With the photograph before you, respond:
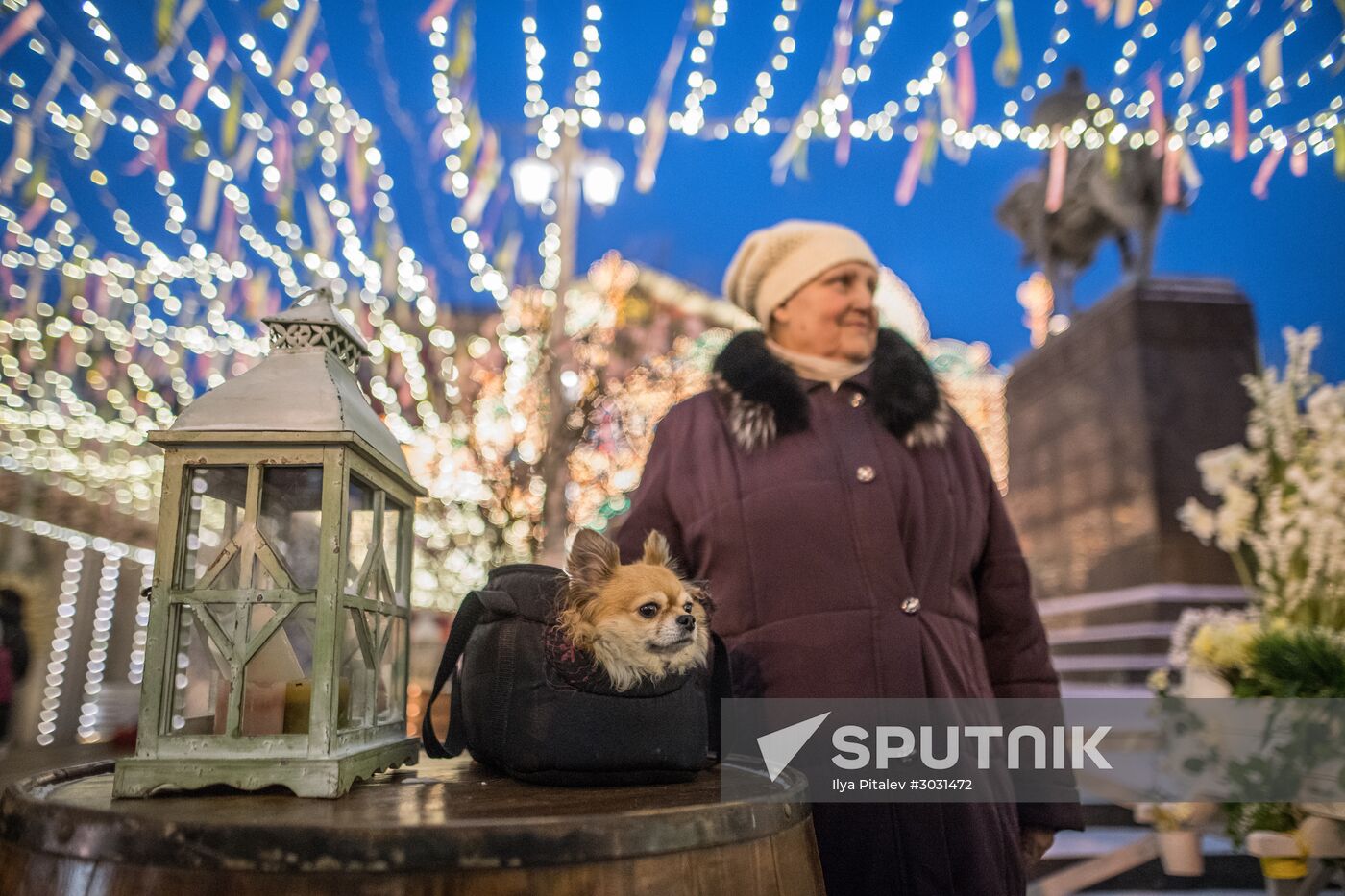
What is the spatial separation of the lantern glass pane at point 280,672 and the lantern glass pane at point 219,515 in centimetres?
5

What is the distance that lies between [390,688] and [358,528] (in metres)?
0.24

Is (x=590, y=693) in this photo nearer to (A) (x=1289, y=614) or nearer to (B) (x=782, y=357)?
(B) (x=782, y=357)

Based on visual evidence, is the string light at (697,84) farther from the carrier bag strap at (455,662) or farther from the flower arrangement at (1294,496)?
the carrier bag strap at (455,662)

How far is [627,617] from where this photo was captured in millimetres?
938

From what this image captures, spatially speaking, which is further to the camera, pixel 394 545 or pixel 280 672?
pixel 394 545

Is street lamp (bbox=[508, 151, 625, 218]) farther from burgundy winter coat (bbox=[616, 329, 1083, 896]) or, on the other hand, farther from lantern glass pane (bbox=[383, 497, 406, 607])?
lantern glass pane (bbox=[383, 497, 406, 607])

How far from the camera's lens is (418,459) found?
6438 millimetres

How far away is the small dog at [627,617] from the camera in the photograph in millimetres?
932

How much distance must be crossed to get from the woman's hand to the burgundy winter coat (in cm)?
3

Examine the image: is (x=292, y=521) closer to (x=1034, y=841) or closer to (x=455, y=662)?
(x=455, y=662)

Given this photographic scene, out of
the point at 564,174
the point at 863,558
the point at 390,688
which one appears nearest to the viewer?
the point at 390,688

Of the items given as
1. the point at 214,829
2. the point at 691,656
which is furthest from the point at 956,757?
the point at 214,829

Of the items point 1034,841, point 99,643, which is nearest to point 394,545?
point 1034,841

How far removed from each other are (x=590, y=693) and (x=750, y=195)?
28.5m
